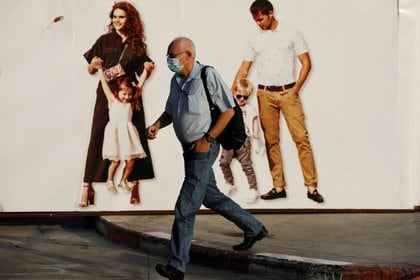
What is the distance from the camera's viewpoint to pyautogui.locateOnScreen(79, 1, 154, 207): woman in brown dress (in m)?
9.34

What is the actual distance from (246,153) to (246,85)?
655mm

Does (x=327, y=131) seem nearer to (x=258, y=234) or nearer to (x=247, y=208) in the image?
(x=247, y=208)

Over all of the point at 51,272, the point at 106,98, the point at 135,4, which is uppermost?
the point at 135,4

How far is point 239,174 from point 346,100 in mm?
1264

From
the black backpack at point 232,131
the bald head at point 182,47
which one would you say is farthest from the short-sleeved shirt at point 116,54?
the black backpack at point 232,131

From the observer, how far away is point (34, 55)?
9258mm

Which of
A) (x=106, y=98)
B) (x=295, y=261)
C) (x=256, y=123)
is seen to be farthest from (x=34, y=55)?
(x=295, y=261)

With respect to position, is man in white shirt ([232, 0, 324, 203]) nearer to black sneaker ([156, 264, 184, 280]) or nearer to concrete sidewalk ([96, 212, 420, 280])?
concrete sidewalk ([96, 212, 420, 280])

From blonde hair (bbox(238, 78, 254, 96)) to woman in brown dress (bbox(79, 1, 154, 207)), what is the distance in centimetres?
91

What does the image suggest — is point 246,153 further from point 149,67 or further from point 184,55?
point 184,55

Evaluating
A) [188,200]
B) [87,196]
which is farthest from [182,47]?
[87,196]

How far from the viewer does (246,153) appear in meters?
9.52

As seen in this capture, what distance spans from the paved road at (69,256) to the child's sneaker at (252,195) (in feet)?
4.65

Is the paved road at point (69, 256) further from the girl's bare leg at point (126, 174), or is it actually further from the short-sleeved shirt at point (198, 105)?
the short-sleeved shirt at point (198, 105)
